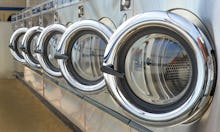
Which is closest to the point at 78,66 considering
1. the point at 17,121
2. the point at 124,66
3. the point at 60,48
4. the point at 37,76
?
the point at 60,48

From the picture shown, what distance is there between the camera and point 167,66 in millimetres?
1233

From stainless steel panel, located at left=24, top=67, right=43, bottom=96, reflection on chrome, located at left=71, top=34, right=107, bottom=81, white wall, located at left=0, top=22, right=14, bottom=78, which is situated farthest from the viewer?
white wall, located at left=0, top=22, right=14, bottom=78

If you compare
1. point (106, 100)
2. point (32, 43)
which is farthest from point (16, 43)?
point (106, 100)

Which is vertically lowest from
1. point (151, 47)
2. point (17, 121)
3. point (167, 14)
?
point (17, 121)

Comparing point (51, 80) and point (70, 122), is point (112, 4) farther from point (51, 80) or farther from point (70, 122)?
point (51, 80)

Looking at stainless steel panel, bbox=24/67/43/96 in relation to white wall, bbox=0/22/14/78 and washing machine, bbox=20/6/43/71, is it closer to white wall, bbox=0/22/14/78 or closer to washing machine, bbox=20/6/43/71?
washing machine, bbox=20/6/43/71

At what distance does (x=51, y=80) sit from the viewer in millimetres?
3492

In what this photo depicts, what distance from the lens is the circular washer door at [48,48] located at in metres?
2.68

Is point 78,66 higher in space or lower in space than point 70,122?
higher

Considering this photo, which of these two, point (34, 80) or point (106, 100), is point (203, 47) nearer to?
point (106, 100)

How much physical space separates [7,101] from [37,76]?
0.50 m

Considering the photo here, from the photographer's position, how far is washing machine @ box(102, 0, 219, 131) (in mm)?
1041

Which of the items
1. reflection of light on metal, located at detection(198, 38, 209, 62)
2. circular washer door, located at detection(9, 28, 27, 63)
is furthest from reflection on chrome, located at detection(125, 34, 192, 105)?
circular washer door, located at detection(9, 28, 27, 63)

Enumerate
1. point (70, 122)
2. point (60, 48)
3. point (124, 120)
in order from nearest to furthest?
1. point (124, 120)
2. point (60, 48)
3. point (70, 122)
